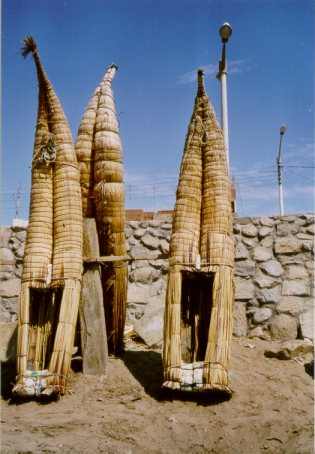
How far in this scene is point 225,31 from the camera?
657 centimetres

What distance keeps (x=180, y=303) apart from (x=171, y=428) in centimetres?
113

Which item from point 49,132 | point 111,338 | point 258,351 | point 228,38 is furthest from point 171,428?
point 228,38

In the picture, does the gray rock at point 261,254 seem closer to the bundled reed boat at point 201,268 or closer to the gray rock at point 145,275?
the gray rock at point 145,275

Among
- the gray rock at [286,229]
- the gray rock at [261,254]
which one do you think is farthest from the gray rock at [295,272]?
the gray rock at [286,229]

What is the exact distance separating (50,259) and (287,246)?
11.5 ft

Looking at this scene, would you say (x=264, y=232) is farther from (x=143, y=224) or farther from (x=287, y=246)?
(x=143, y=224)

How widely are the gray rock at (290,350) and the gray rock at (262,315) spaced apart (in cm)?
76

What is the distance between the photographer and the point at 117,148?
181 inches

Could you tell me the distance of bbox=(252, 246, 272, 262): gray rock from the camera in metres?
6.06

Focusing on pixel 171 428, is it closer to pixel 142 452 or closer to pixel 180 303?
pixel 142 452

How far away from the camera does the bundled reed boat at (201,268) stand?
12.1 feet

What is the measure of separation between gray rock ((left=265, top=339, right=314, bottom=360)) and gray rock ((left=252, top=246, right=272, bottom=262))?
4.67 ft

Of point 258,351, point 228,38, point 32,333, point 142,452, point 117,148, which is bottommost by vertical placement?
point 142,452

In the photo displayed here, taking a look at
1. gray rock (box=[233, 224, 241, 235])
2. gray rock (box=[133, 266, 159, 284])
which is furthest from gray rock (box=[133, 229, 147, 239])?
gray rock (box=[233, 224, 241, 235])
